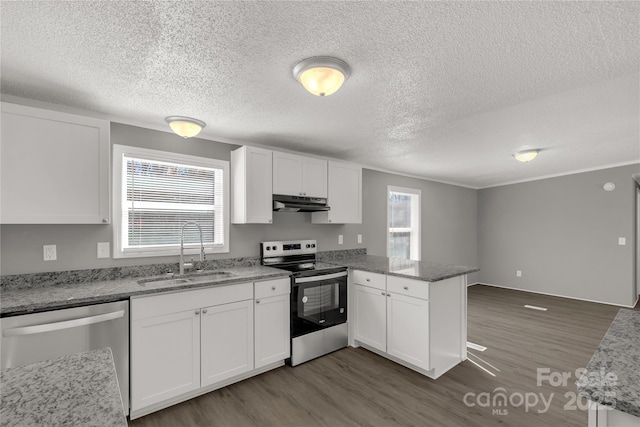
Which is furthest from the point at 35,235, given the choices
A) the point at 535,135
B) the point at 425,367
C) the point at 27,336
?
the point at 535,135

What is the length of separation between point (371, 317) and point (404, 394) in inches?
32.5

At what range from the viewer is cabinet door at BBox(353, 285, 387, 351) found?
3045mm

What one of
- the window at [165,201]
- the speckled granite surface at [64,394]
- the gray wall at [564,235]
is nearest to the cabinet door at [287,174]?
the window at [165,201]

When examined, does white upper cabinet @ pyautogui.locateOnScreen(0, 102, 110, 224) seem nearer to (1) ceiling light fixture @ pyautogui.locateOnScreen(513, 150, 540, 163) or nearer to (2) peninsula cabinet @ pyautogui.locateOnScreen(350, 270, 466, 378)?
(2) peninsula cabinet @ pyautogui.locateOnScreen(350, 270, 466, 378)

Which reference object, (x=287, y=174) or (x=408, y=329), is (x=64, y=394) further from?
(x=287, y=174)

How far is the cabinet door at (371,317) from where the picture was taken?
3.04m

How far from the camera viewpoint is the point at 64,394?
800 mm

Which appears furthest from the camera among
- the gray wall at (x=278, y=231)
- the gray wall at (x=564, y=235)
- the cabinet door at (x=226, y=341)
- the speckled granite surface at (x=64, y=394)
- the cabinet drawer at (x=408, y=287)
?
the gray wall at (x=564, y=235)

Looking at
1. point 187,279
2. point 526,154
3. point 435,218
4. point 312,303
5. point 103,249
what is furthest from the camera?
point 435,218

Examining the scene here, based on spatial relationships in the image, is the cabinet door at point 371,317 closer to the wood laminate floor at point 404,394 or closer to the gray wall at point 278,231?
the wood laminate floor at point 404,394

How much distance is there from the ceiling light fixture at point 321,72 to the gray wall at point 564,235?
5.89 metres

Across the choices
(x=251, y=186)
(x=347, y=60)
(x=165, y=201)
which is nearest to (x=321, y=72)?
(x=347, y=60)

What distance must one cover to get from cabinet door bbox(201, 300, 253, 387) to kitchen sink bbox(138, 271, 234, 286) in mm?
314

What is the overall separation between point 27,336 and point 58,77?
1.59m
